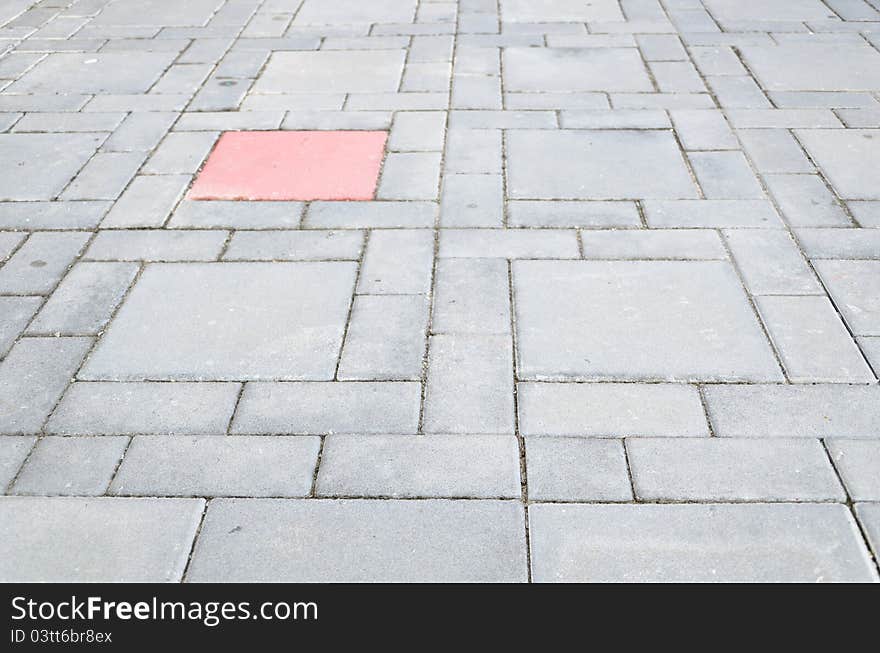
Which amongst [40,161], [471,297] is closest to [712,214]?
[471,297]

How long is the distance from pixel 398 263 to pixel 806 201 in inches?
71.6

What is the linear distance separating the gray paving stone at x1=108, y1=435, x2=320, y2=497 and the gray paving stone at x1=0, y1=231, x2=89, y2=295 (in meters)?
1.09

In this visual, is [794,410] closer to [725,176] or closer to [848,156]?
[725,176]

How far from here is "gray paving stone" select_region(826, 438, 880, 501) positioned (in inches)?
95.0

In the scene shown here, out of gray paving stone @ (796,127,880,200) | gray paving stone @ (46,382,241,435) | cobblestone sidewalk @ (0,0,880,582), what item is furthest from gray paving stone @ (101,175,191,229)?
gray paving stone @ (796,127,880,200)

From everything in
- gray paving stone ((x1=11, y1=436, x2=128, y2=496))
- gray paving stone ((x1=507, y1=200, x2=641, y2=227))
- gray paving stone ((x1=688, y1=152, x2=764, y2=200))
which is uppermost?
gray paving stone ((x1=11, y1=436, x2=128, y2=496))

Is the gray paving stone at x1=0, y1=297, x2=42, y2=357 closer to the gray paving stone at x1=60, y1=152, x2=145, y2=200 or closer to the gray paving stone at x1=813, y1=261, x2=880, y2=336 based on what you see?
the gray paving stone at x1=60, y1=152, x2=145, y2=200

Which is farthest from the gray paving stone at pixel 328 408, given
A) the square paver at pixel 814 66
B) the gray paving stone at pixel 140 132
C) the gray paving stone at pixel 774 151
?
the square paver at pixel 814 66

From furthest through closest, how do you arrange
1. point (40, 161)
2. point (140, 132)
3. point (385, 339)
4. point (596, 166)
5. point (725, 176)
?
1. point (140, 132)
2. point (40, 161)
3. point (596, 166)
4. point (725, 176)
5. point (385, 339)

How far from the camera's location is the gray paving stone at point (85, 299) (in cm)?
313

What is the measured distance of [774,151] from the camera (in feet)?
13.9

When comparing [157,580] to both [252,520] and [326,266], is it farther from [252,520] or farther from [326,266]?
[326,266]

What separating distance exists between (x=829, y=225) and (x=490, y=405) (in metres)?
1.83

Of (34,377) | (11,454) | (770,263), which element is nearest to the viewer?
(11,454)
